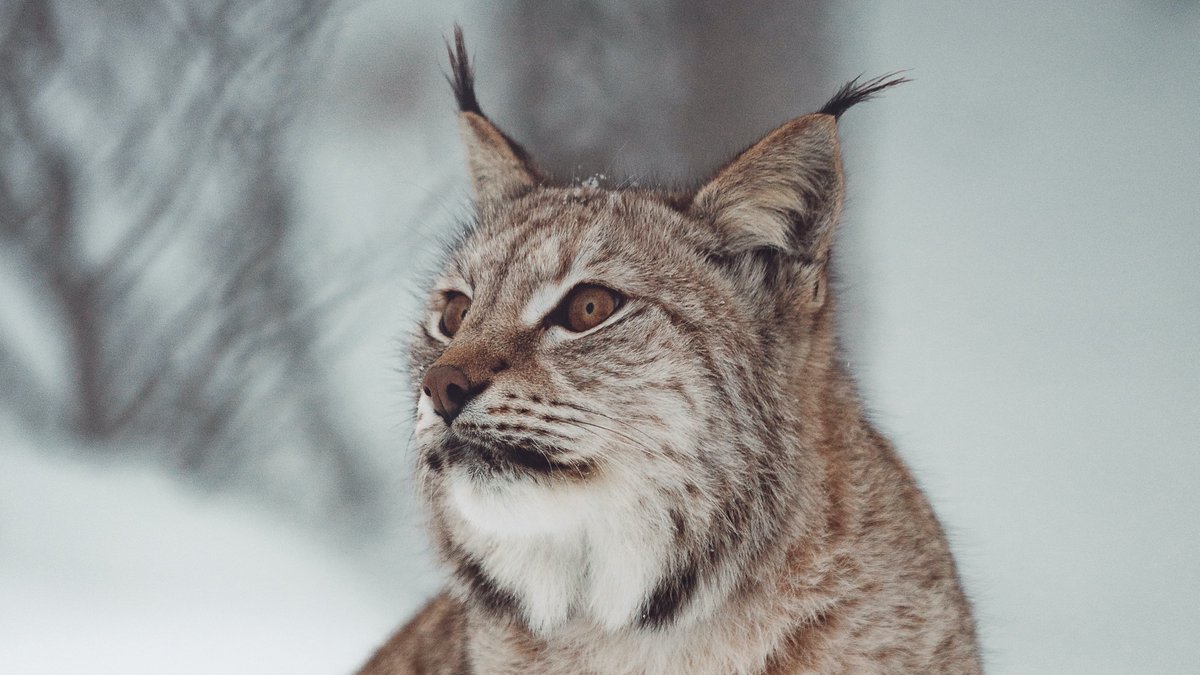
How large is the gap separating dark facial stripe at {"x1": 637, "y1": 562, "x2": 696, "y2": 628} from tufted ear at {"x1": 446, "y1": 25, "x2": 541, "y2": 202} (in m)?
0.63

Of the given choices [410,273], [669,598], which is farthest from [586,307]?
[410,273]

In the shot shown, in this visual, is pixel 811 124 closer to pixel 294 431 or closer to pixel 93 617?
pixel 294 431

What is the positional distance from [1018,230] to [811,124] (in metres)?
0.94

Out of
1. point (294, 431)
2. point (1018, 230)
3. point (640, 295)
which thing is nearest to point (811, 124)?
point (640, 295)

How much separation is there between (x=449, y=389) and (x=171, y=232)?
163 centimetres

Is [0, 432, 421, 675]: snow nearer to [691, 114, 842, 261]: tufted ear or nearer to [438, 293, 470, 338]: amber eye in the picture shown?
[438, 293, 470, 338]: amber eye

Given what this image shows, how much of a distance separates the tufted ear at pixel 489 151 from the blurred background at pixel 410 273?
6.9 inches

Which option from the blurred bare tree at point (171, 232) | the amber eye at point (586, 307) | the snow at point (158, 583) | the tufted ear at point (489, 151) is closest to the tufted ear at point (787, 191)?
the amber eye at point (586, 307)

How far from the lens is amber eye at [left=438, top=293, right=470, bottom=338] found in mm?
1239

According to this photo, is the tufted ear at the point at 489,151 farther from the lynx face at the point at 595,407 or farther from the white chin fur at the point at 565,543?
the white chin fur at the point at 565,543

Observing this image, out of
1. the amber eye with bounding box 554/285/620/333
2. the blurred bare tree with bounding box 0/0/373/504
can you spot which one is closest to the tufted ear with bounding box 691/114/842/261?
the amber eye with bounding box 554/285/620/333

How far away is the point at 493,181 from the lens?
1440 millimetres

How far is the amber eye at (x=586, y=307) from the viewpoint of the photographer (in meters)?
1.09

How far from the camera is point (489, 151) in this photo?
56.2 inches
